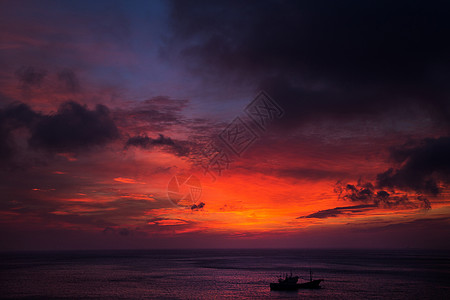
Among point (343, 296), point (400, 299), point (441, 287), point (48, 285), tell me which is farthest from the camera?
point (48, 285)

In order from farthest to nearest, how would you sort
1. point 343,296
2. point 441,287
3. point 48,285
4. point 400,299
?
point 48,285 < point 441,287 < point 343,296 < point 400,299

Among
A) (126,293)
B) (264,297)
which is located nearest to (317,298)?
(264,297)

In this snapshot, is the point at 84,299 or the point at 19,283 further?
the point at 19,283

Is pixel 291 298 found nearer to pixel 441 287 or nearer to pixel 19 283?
pixel 441 287

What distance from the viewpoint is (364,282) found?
94.2 m

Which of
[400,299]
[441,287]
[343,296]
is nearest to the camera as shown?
[400,299]

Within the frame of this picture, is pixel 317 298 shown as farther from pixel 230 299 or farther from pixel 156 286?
pixel 156 286

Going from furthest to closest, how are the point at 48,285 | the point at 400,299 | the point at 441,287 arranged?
the point at 48,285, the point at 441,287, the point at 400,299

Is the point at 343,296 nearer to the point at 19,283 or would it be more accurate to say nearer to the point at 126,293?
the point at 126,293

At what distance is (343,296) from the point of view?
72.9 m

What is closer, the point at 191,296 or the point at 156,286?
the point at 191,296

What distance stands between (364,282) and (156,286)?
5974 cm

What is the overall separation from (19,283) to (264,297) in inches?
2826

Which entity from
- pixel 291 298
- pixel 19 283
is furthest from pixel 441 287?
pixel 19 283
